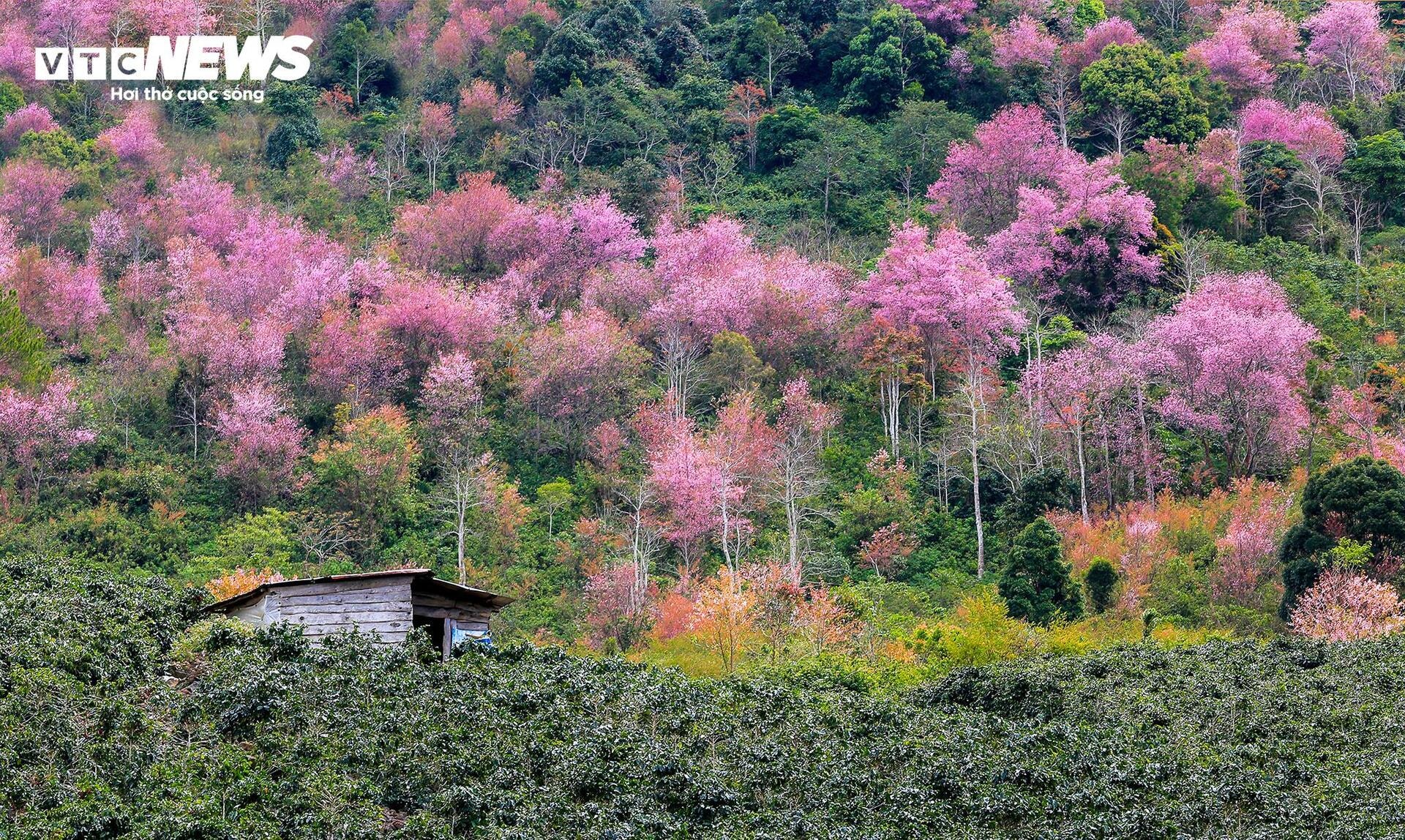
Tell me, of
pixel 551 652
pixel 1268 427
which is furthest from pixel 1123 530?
pixel 551 652

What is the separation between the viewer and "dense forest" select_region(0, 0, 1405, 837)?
70.7 feet

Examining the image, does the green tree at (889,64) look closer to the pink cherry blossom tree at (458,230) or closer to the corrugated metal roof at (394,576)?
the pink cherry blossom tree at (458,230)

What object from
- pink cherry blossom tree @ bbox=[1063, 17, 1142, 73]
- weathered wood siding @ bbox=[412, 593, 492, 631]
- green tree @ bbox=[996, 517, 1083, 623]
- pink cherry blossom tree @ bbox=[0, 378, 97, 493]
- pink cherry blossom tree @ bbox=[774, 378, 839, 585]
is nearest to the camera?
weathered wood siding @ bbox=[412, 593, 492, 631]

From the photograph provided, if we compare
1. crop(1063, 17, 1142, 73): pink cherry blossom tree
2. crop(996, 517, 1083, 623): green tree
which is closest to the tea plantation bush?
crop(996, 517, 1083, 623): green tree

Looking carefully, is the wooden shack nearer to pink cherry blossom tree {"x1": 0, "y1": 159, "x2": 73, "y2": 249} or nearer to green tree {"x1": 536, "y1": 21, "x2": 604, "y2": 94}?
pink cherry blossom tree {"x1": 0, "y1": 159, "x2": 73, "y2": 249}

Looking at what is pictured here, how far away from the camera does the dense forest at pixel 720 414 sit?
2155cm

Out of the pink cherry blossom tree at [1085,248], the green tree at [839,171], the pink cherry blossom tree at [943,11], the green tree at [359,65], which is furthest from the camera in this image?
the green tree at [359,65]

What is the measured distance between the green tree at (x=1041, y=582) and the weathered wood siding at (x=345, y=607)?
14.7 metres

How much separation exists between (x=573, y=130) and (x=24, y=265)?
2195cm

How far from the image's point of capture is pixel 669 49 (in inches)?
2712

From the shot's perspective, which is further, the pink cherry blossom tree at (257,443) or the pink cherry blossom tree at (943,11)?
Result: the pink cherry blossom tree at (943,11)

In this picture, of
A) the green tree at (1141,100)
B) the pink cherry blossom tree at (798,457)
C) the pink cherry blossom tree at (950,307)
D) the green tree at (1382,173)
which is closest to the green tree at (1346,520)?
the pink cherry blossom tree at (798,457)

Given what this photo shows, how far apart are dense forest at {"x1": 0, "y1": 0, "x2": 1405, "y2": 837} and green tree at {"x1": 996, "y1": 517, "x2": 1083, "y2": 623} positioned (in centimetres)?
11

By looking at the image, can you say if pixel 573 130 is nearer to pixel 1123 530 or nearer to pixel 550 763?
pixel 1123 530
